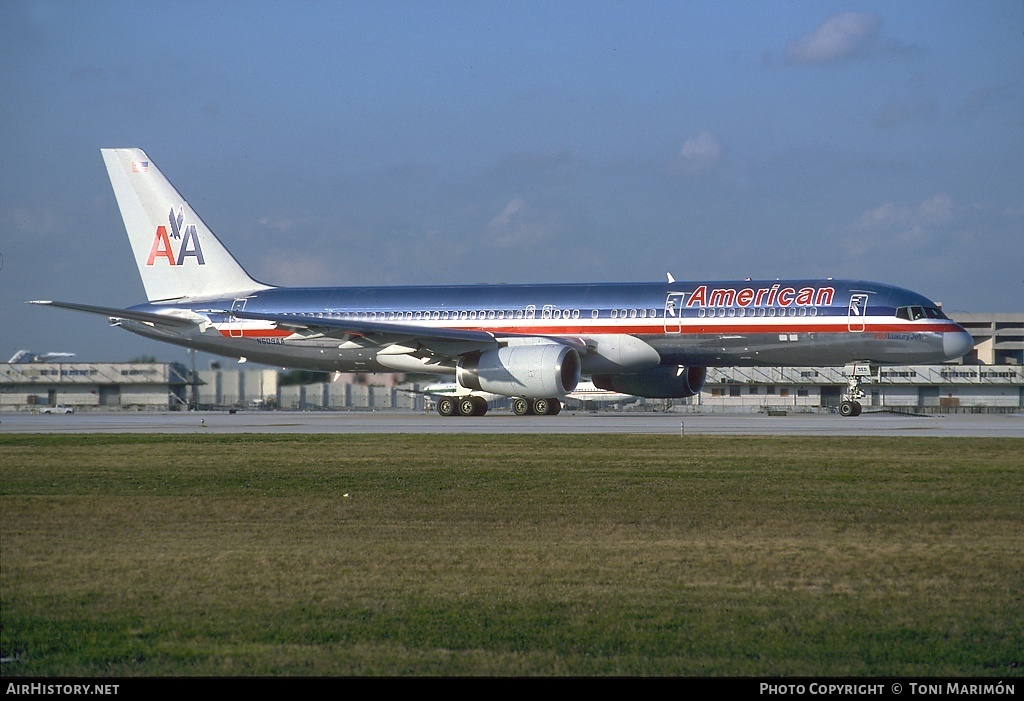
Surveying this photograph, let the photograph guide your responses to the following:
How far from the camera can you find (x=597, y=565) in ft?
33.1

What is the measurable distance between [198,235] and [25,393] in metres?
35.9

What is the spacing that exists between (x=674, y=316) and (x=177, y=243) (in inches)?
790

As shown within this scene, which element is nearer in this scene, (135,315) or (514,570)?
(514,570)

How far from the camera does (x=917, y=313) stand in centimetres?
3456

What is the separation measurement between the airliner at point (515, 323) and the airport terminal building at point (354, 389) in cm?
1493

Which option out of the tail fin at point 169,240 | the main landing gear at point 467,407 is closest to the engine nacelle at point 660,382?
the main landing gear at point 467,407

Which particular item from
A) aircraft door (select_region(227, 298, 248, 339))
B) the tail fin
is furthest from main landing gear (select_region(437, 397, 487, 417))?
the tail fin

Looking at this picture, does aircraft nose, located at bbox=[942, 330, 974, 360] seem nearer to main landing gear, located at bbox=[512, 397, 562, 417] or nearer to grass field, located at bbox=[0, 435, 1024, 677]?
main landing gear, located at bbox=[512, 397, 562, 417]

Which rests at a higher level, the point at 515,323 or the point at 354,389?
the point at 515,323

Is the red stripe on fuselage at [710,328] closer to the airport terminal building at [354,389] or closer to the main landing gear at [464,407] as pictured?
the main landing gear at [464,407]

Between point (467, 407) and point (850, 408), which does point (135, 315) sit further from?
point (850, 408)

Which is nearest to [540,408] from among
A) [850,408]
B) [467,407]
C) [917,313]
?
[467,407]

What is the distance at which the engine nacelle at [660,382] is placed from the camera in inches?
1561

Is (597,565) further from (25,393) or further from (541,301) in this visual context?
(25,393)
